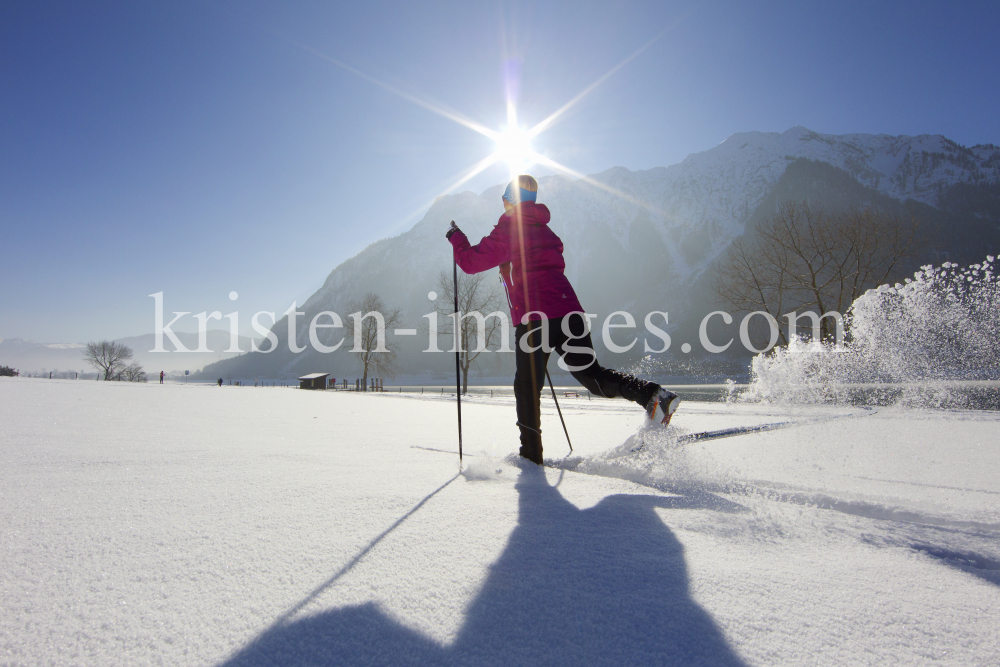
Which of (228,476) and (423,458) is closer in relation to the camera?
(228,476)

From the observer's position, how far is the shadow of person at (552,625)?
0.58m

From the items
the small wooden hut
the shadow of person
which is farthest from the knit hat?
the small wooden hut

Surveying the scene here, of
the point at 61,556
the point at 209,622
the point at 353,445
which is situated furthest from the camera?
the point at 353,445

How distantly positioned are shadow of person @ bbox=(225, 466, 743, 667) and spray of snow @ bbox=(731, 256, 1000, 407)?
876 cm

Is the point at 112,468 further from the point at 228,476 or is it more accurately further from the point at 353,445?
the point at 353,445

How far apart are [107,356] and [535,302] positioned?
76.0 m

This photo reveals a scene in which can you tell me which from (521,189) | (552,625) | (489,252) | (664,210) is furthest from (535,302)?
(664,210)

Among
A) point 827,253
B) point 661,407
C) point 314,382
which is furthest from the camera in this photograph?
point 314,382

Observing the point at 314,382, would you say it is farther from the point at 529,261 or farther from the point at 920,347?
the point at 529,261

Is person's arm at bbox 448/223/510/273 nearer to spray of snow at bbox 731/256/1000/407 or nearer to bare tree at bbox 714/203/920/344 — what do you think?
spray of snow at bbox 731/256/1000/407

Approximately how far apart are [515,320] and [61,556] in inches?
83.0

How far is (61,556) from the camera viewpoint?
825 millimetres

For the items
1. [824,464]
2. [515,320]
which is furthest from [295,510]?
[824,464]

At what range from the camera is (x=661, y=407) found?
232 centimetres
